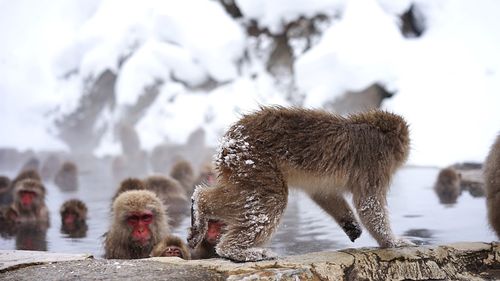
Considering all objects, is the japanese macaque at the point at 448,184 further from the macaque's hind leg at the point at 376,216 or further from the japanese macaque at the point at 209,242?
the macaque's hind leg at the point at 376,216

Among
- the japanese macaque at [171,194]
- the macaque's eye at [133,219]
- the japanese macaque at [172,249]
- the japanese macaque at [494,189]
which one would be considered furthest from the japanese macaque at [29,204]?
the japanese macaque at [494,189]

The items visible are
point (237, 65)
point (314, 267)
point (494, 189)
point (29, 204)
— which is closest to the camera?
point (314, 267)

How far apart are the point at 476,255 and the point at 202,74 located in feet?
32.4

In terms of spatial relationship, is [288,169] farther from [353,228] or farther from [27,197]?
[27,197]

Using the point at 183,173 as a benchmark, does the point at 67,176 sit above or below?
above

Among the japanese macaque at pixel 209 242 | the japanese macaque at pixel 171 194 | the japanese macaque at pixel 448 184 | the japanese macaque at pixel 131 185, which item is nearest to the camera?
the japanese macaque at pixel 209 242

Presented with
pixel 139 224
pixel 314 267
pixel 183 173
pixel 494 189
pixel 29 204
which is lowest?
pixel 314 267

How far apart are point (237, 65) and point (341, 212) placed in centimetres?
923

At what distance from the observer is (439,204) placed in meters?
6.21

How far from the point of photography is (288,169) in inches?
120

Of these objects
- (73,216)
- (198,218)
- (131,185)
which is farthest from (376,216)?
(73,216)

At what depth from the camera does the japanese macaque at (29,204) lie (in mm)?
6125

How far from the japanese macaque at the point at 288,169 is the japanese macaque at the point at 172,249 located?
0.49m

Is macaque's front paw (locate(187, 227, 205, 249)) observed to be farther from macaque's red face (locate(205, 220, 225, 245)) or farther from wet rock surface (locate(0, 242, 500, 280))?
macaque's red face (locate(205, 220, 225, 245))
